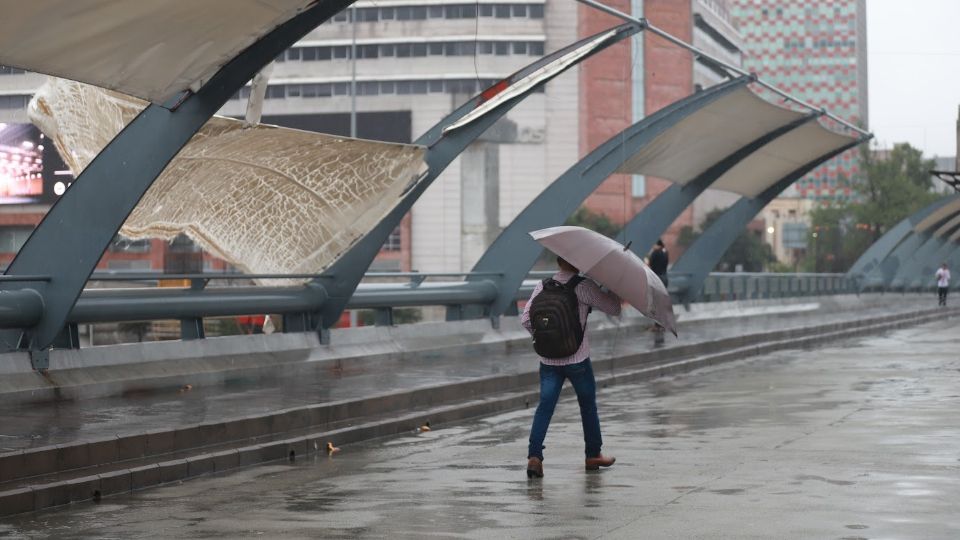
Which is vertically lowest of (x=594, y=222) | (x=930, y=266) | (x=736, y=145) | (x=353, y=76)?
(x=930, y=266)

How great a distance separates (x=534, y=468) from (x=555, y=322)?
3.40ft

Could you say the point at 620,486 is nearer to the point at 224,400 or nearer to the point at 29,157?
the point at 224,400

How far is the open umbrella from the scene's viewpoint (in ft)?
35.7

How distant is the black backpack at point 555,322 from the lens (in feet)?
35.8

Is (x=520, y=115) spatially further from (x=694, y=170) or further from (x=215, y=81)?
(x=215, y=81)

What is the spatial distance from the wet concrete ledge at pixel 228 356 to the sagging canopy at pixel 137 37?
2680 mm

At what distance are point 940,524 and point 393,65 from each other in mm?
114240

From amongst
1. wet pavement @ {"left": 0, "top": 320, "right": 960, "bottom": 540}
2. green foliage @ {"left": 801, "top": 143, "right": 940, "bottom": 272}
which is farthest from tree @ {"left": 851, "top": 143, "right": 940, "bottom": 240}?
wet pavement @ {"left": 0, "top": 320, "right": 960, "bottom": 540}

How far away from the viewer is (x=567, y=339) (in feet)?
35.9

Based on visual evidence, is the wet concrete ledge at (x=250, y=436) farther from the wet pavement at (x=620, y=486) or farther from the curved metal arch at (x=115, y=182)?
the curved metal arch at (x=115, y=182)

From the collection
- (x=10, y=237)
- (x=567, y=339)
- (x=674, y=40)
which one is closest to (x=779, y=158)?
(x=674, y=40)

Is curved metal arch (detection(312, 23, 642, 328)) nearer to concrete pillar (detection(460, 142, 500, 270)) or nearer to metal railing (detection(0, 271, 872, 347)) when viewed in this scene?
→ metal railing (detection(0, 271, 872, 347))

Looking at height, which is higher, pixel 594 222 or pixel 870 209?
pixel 870 209

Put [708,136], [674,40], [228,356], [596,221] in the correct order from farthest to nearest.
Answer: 1. [596,221]
2. [708,136]
3. [674,40]
4. [228,356]
